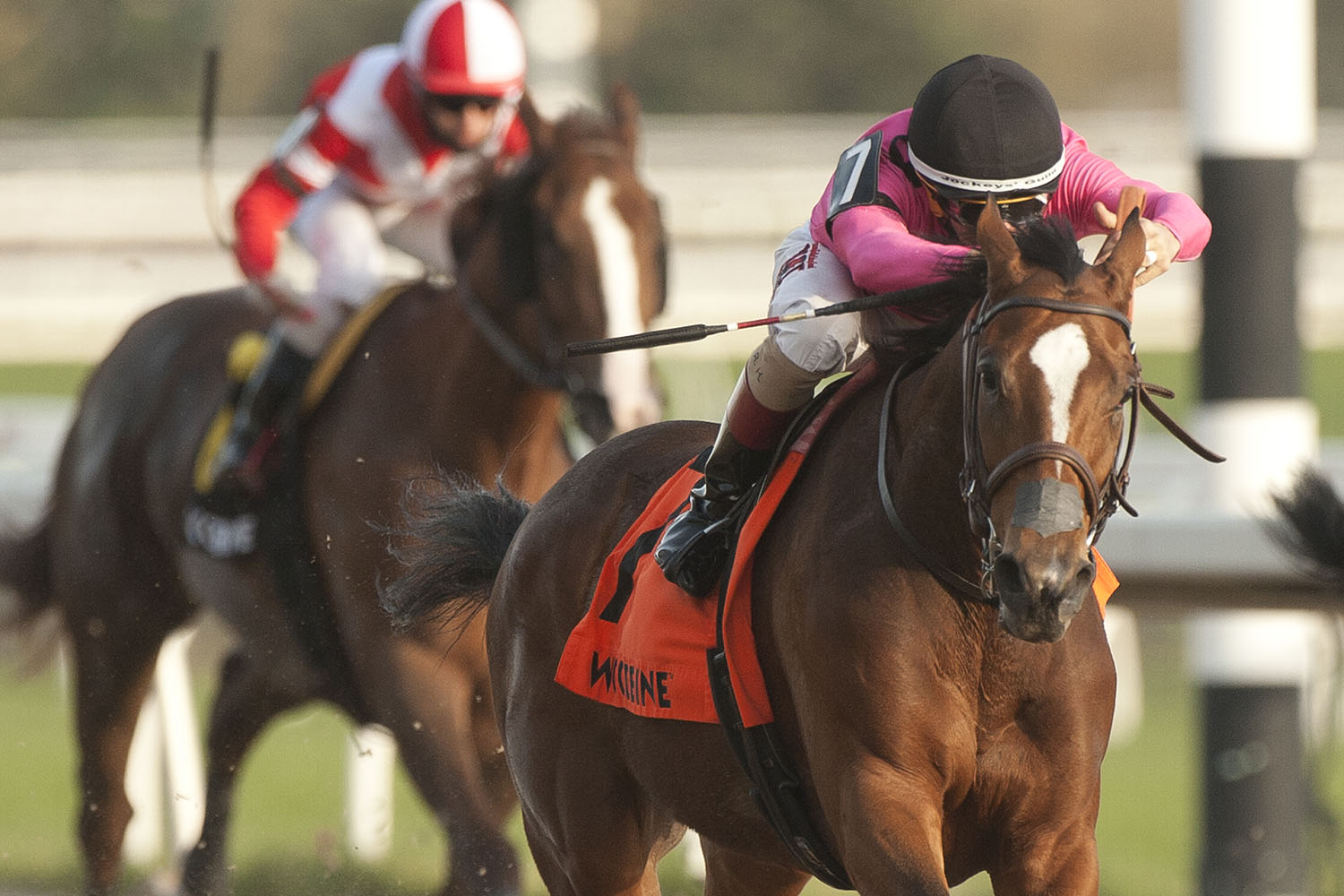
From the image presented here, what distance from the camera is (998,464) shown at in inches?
108

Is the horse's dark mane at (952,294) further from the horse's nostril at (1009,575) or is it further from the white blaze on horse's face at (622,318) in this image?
the white blaze on horse's face at (622,318)

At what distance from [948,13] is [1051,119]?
28433mm

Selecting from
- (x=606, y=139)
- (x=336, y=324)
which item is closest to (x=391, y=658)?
(x=336, y=324)

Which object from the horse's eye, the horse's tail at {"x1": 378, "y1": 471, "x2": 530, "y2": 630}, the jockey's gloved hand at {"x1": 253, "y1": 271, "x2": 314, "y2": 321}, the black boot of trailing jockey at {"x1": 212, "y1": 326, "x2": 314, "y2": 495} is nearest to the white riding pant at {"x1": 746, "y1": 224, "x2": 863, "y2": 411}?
the horse's eye

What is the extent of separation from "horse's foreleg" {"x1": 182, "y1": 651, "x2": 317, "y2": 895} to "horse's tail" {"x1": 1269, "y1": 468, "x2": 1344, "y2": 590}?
2532 millimetres

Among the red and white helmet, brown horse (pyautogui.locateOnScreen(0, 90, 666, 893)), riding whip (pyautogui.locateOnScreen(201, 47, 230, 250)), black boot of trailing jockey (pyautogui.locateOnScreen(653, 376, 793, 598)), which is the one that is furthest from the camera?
riding whip (pyautogui.locateOnScreen(201, 47, 230, 250))

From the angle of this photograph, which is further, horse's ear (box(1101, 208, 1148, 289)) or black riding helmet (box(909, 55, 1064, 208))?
black riding helmet (box(909, 55, 1064, 208))

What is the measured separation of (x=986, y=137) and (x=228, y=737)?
3.66m

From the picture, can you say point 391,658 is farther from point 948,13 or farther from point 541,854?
point 948,13

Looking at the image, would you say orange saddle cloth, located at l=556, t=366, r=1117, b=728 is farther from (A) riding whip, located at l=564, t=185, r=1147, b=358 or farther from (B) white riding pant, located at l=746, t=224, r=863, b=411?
(A) riding whip, located at l=564, t=185, r=1147, b=358

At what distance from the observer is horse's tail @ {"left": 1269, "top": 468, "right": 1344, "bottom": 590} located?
449 centimetres

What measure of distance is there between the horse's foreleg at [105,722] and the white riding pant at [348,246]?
1146 millimetres

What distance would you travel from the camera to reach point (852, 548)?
3.14 metres

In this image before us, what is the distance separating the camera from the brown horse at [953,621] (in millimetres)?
2713
